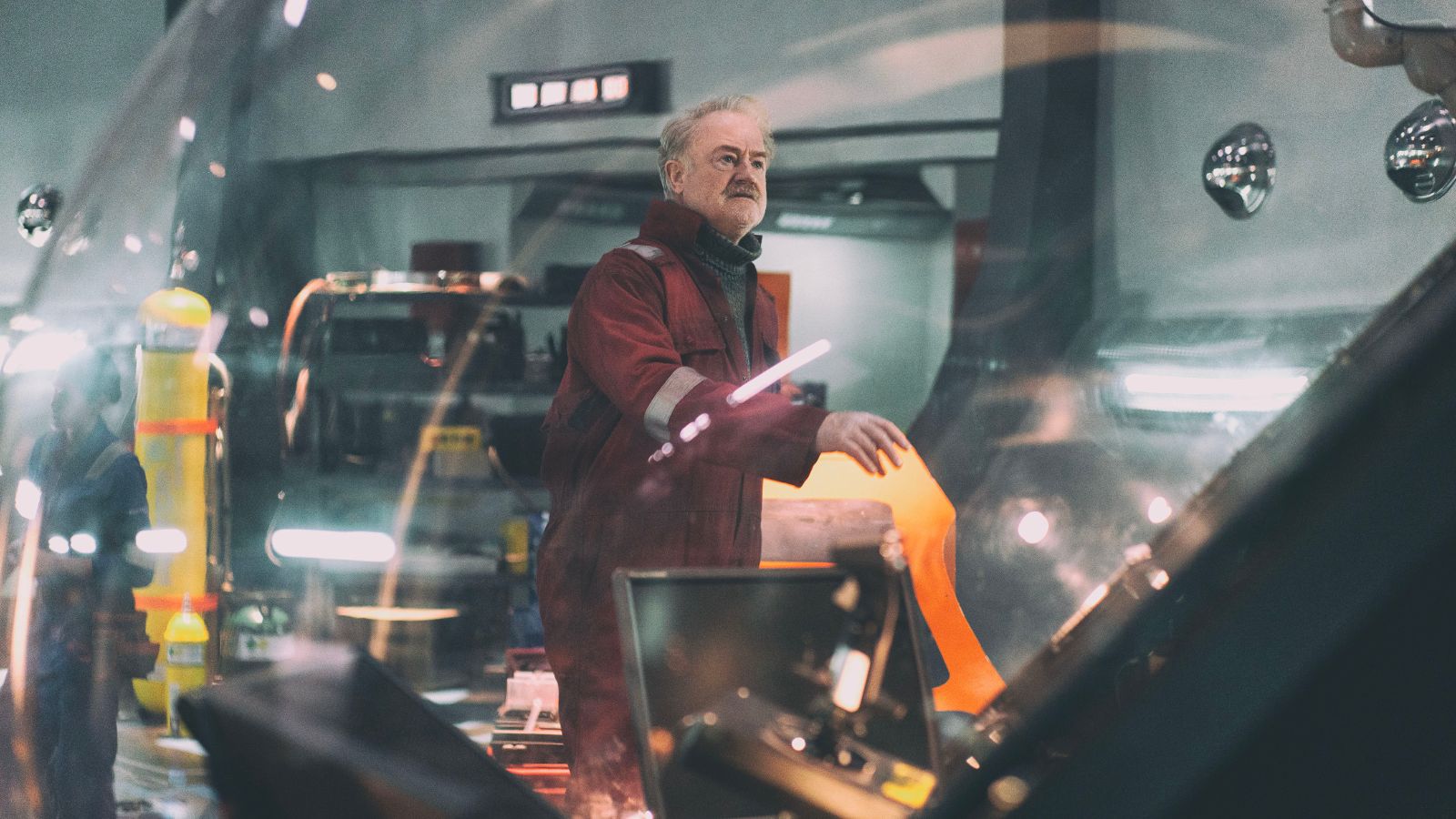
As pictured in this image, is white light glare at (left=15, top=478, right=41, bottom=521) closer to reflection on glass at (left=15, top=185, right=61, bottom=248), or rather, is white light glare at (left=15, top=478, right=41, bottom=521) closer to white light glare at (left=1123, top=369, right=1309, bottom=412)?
reflection on glass at (left=15, top=185, right=61, bottom=248)

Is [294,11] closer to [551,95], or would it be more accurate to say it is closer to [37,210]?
[551,95]

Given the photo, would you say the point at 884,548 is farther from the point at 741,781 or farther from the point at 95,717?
the point at 95,717

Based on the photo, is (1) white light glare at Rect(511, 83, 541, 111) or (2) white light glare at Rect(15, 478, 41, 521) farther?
(2) white light glare at Rect(15, 478, 41, 521)

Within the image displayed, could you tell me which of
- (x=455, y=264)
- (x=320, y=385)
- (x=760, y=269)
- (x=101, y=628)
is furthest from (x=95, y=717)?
(x=760, y=269)

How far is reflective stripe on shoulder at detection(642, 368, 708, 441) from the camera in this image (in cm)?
60

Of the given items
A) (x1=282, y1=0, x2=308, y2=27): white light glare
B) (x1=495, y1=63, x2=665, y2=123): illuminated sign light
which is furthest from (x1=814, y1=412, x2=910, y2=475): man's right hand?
(x1=282, y1=0, x2=308, y2=27): white light glare

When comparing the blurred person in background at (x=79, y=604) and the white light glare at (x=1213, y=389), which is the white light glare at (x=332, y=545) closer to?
the blurred person in background at (x=79, y=604)

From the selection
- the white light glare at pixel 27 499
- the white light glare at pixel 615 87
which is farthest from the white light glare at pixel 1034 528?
the white light glare at pixel 27 499

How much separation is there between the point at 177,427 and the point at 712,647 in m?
0.41

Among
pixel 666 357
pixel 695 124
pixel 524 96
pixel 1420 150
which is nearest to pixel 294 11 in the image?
pixel 524 96

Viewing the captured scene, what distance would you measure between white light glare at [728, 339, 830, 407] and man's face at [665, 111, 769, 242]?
0.08 metres

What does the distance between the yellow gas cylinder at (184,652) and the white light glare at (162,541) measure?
0.03m

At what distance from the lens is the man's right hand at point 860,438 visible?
58 cm

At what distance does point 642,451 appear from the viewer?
626mm
